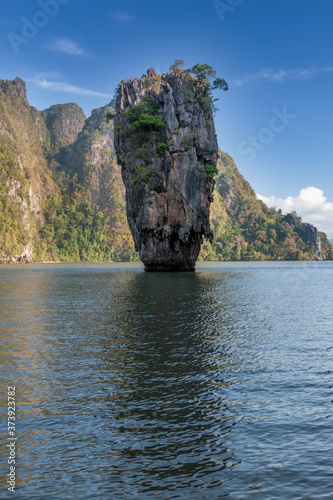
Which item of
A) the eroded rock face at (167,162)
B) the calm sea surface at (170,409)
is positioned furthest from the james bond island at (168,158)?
the calm sea surface at (170,409)

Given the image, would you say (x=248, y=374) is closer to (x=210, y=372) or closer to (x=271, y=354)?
(x=210, y=372)

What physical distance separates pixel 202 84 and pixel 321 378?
229ft

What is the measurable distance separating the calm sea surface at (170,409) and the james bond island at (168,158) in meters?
45.7

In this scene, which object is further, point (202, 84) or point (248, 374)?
point (202, 84)

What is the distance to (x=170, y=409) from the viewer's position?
10734 millimetres

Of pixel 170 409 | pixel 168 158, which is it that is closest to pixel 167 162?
pixel 168 158

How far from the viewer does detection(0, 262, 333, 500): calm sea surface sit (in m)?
7.55

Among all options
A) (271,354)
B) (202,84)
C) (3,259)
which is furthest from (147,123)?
(3,259)

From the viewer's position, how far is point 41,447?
28.6ft

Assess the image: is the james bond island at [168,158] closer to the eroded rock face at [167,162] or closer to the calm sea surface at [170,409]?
the eroded rock face at [167,162]

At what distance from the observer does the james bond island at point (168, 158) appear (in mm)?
67000

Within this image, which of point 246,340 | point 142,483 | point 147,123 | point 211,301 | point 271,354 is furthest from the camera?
point 147,123

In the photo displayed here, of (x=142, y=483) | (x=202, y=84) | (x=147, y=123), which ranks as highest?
(x=202, y=84)

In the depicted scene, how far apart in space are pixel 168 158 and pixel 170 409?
194 feet
